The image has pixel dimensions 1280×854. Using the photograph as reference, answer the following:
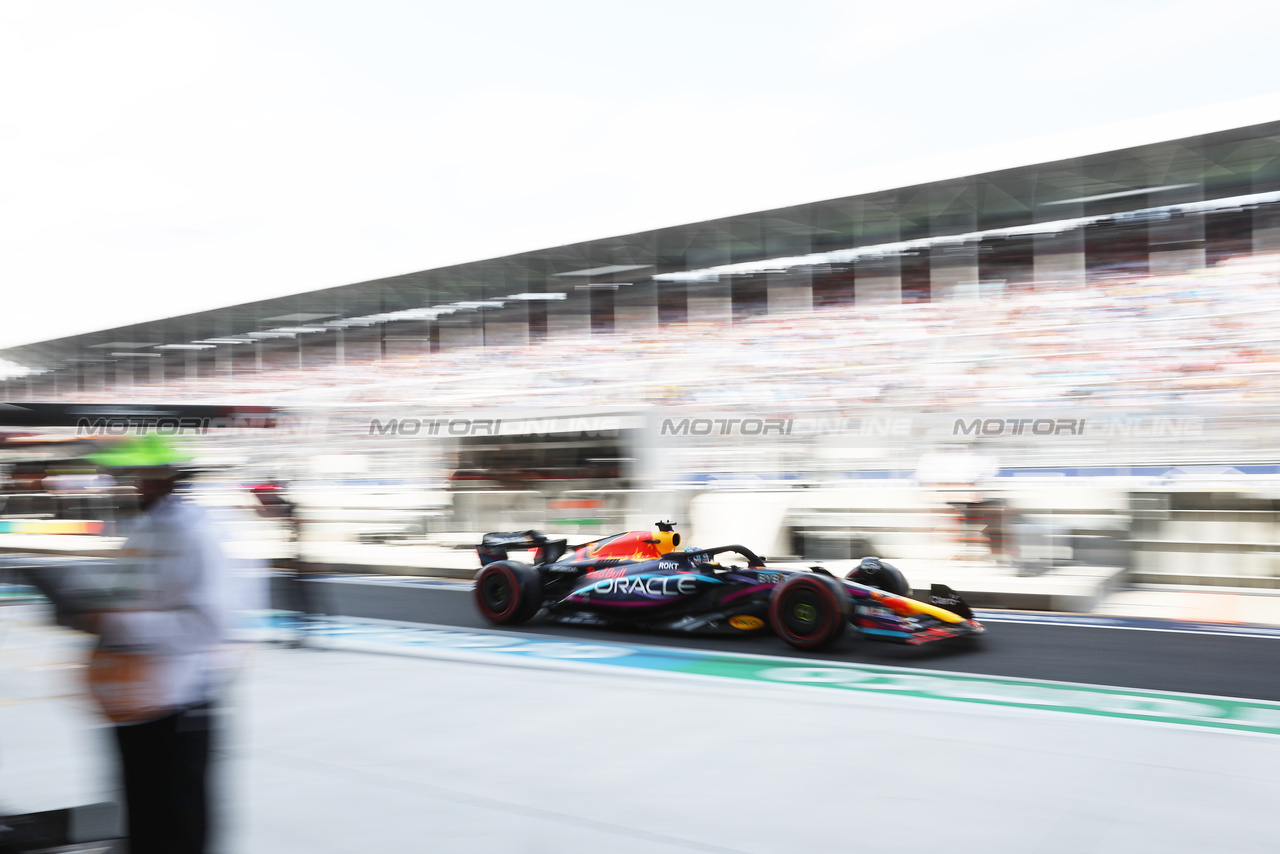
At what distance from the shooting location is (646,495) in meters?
13.5

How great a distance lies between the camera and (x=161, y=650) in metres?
2.53

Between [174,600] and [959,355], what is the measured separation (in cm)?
1158

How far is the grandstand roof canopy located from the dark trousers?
12735 mm

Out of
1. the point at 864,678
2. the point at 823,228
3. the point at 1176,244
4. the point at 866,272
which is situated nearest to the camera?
the point at 864,678

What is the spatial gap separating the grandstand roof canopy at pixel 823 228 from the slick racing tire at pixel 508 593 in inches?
345

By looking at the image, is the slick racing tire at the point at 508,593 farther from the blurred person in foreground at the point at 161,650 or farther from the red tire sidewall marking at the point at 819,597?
the blurred person in foreground at the point at 161,650

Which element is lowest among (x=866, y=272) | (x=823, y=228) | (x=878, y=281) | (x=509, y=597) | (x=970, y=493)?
(x=509, y=597)

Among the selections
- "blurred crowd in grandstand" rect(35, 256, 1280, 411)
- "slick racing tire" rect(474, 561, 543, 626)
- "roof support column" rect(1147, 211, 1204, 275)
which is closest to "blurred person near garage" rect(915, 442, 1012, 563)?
"blurred crowd in grandstand" rect(35, 256, 1280, 411)

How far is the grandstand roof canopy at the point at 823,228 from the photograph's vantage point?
39.8 ft

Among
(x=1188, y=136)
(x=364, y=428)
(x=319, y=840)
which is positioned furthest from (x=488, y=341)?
(x=319, y=840)

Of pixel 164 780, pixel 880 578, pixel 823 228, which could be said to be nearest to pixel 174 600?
pixel 164 780

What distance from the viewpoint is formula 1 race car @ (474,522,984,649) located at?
666 cm

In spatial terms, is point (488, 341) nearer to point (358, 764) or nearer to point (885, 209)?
point (885, 209)

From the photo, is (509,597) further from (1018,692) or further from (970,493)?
(970,493)
